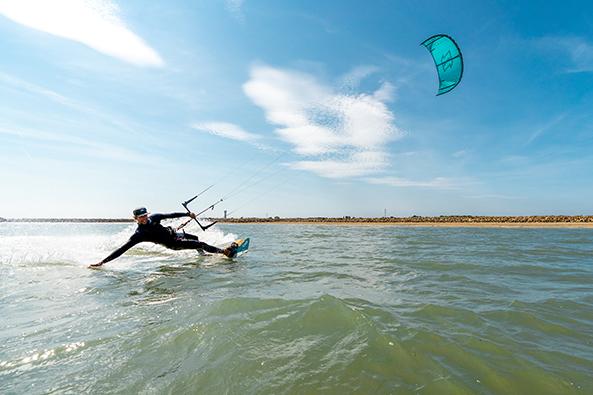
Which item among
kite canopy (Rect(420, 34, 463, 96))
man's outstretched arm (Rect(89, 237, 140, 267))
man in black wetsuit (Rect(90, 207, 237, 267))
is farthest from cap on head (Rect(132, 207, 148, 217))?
kite canopy (Rect(420, 34, 463, 96))

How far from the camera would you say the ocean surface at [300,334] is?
3.04 m

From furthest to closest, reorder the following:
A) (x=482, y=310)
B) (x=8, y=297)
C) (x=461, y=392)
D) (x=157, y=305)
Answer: (x=8, y=297) < (x=157, y=305) < (x=482, y=310) < (x=461, y=392)

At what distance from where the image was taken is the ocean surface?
3.04 metres

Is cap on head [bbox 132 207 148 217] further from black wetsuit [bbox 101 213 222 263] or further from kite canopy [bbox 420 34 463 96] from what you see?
kite canopy [bbox 420 34 463 96]

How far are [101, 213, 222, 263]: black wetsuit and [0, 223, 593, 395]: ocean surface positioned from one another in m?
2.43

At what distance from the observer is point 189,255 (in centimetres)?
1430

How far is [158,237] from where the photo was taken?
1151 cm

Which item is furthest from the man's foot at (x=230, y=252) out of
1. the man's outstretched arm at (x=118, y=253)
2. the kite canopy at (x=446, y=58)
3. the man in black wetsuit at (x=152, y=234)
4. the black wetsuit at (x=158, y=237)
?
the kite canopy at (x=446, y=58)

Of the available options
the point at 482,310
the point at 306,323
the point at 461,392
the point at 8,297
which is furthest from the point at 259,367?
the point at 8,297

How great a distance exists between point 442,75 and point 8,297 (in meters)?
12.0

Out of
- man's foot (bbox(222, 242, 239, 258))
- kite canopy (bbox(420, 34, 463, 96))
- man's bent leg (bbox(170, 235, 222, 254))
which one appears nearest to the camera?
kite canopy (bbox(420, 34, 463, 96))

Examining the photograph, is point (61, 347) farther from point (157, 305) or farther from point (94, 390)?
point (157, 305)

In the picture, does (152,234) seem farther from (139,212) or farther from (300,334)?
A: (300,334)

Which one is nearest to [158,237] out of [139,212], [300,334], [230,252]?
[139,212]
